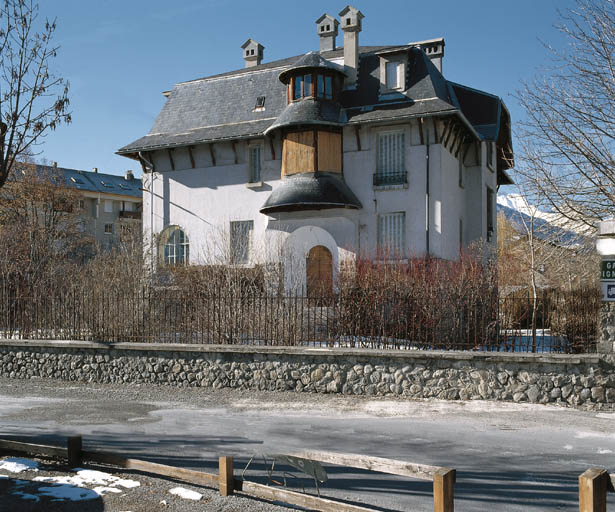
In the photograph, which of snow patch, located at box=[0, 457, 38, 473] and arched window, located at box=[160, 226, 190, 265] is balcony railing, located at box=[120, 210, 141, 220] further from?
snow patch, located at box=[0, 457, 38, 473]

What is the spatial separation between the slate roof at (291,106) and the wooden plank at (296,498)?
18714 millimetres

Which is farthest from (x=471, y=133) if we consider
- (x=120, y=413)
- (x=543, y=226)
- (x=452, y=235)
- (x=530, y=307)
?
(x=120, y=413)

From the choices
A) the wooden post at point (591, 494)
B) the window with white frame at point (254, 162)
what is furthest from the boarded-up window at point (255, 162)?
the wooden post at point (591, 494)

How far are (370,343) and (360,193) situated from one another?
11.7m

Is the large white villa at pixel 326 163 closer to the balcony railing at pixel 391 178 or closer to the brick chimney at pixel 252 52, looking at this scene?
the balcony railing at pixel 391 178

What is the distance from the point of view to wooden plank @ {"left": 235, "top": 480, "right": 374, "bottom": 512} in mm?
5086

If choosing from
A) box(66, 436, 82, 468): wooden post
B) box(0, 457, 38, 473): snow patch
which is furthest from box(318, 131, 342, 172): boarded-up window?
box(66, 436, 82, 468): wooden post

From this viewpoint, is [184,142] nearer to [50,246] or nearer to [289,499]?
[50,246]

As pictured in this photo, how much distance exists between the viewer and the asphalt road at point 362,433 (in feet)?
22.0

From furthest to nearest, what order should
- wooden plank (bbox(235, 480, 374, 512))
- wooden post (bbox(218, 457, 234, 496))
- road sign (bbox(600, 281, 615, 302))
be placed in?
road sign (bbox(600, 281, 615, 302)) < wooden post (bbox(218, 457, 234, 496)) < wooden plank (bbox(235, 480, 374, 512))

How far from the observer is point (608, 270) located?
1095 centimetres

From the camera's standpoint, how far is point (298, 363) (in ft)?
42.9

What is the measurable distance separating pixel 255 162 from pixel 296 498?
21944 mm

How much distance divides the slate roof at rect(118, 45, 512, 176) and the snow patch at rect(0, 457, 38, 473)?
18157 mm
